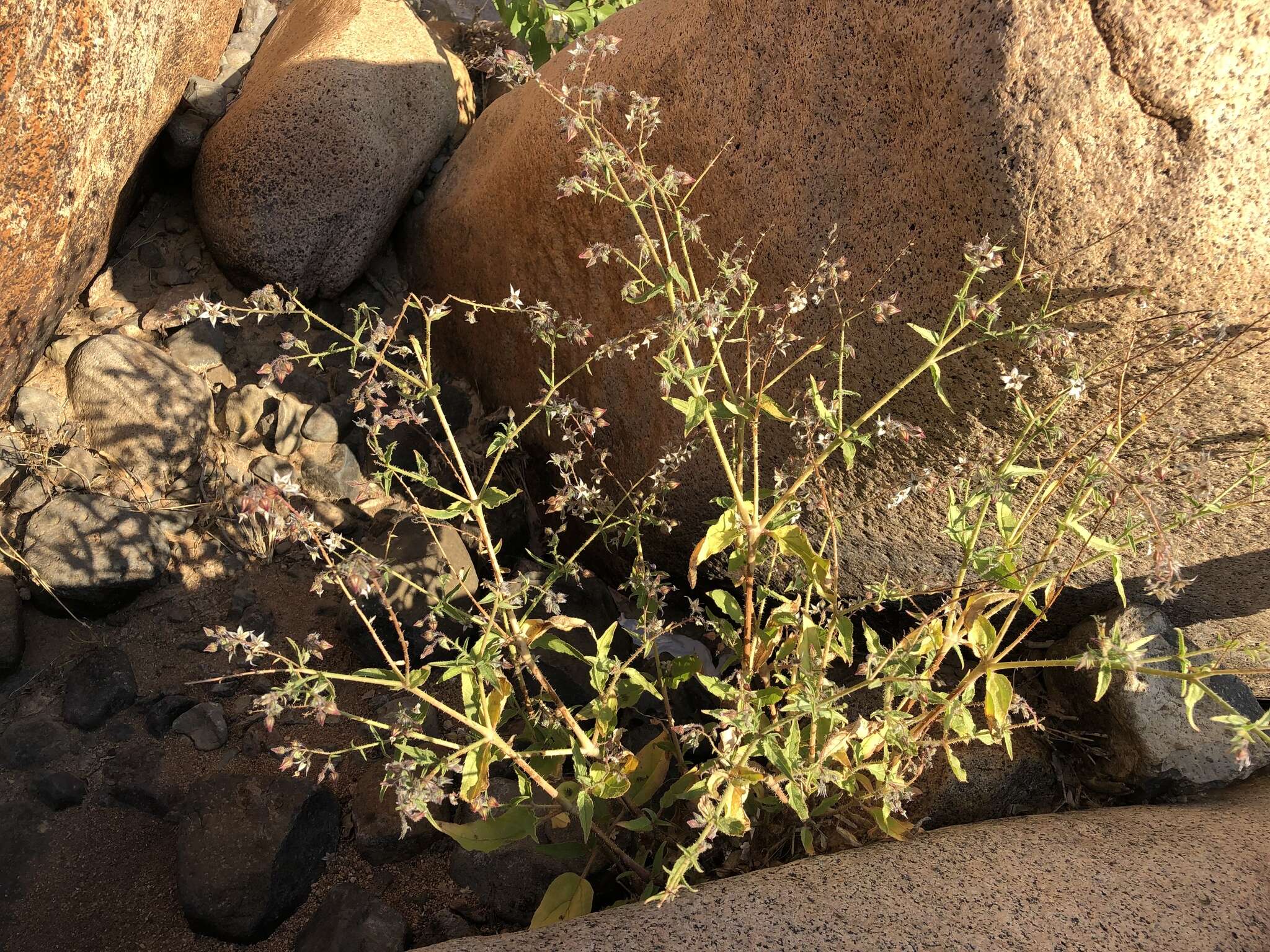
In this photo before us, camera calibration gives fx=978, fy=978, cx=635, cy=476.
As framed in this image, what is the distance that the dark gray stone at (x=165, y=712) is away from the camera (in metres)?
2.71

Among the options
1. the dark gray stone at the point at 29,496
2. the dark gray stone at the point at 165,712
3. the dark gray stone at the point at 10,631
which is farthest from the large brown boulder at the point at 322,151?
the dark gray stone at the point at 165,712

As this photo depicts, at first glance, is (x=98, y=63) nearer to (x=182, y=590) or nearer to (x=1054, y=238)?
(x=182, y=590)

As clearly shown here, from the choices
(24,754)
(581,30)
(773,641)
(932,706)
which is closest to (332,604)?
(24,754)

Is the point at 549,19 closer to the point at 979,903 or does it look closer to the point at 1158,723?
the point at 1158,723

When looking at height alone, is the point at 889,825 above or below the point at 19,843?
above

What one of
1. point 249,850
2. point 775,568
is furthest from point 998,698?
point 249,850

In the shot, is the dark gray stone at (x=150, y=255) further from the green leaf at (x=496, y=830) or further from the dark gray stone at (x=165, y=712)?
the green leaf at (x=496, y=830)

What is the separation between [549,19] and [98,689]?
320 centimetres

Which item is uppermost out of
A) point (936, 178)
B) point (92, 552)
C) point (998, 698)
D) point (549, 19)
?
point (936, 178)

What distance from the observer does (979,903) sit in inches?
69.1

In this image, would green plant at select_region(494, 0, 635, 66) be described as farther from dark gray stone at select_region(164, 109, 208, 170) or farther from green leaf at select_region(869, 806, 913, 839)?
green leaf at select_region(869, 806, 913, 839)

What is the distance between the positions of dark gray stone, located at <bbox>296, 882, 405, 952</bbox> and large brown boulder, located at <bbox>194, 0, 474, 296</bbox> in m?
2.32

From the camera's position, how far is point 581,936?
172 centimetres

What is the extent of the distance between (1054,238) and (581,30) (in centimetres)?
273
